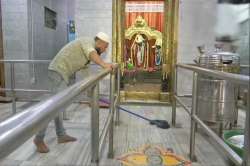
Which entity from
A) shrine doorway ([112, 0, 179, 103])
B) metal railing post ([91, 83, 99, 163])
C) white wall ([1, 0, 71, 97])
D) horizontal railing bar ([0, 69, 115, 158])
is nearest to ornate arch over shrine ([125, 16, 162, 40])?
shrine doorway ([112, 0, 179, 103])

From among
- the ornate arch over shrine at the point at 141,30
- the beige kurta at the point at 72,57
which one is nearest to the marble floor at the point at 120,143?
the beige kurta at the point at 72,57

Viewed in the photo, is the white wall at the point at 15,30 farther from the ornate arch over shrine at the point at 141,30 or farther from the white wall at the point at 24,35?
the ornate arch over shrine at the point at 141,30

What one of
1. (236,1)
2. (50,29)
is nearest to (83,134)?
(236,1)

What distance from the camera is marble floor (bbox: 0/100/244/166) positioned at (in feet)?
7.39

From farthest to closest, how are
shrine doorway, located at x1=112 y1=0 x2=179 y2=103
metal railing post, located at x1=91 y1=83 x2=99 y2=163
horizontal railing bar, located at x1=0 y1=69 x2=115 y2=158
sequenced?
shrine doorway, located at x1=112 y1=0 x2=179 y2=103
metal railing post, located at x1=91 y1=83 x2=99 y2=163
horizontal railing bar, located at x1=0 y1=69 x2=115 y2=158

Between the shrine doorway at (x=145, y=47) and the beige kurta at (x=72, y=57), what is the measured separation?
205 centimetres

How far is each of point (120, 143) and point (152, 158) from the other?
47 cm

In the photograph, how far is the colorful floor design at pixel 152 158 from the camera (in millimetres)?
2256

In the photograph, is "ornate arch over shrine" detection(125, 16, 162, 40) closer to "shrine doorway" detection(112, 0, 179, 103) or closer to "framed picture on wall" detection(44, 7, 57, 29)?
"shrine doorway" detection(112, 0, 179, 103)

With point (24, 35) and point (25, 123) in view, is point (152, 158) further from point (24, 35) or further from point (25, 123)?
point (24, 35)

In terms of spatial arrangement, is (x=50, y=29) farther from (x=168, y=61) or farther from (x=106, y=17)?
(x=168, y=61)

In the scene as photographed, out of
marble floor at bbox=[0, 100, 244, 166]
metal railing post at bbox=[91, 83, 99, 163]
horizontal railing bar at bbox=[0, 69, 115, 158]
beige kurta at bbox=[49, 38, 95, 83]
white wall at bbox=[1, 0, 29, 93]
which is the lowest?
marble floor at bbox=[0, 100, 244, 166]

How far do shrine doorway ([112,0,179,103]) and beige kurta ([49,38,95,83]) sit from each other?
2048mm

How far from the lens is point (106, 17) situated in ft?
15.1
